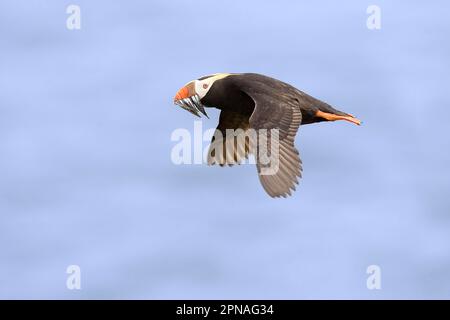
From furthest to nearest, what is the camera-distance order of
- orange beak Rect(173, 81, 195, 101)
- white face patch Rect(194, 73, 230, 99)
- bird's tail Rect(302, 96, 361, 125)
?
orange beak Rect(173, 81, 195, 101) < white face patch Rect(194, 73, 230, 99) < bird's tail Rect(302, 96, 361, 125)

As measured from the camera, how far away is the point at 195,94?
977 inches

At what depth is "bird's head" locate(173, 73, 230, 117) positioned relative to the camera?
2473cm

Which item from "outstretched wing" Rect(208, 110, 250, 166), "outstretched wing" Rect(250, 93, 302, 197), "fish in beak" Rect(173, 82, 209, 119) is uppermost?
"fish in beak" Rect(173, 82, 209, 119)

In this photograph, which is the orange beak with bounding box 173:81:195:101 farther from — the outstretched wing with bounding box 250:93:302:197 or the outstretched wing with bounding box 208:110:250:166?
the outstretched wing with bounding box 250:93:302:197

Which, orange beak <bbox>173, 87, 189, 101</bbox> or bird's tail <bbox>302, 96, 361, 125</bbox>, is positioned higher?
orange beak <bbox>173, 87, 189, 101</bbox>

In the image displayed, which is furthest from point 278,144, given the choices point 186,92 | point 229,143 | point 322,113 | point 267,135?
point 229,143

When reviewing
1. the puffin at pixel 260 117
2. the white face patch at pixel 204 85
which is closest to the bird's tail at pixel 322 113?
the puffin at pixel 260 117

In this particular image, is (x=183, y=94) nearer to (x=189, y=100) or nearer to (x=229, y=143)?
(x=189, y=100)

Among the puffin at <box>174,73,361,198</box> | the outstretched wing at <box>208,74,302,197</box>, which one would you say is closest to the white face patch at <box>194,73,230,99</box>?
the puffin at <box>174,73,361,198</box>

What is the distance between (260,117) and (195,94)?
213 centimetres
